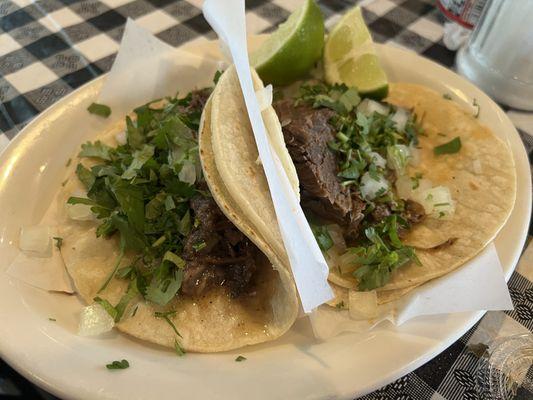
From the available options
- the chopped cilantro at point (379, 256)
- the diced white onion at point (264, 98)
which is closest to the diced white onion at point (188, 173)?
the diced white onion at point (264, 98)

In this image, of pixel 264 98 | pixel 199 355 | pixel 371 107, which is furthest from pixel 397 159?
pixel 199 355

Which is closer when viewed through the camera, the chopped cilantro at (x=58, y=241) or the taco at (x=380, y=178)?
the taco at (x=380, y=178)

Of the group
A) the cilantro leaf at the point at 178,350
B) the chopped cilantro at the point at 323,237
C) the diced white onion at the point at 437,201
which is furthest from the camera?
the diced white onion at the point at 437,201

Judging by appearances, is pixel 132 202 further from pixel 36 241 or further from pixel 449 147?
pixel 449 147

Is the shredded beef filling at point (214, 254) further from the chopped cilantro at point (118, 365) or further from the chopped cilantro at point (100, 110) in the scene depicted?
the chopped cilantro at point (100, 110)

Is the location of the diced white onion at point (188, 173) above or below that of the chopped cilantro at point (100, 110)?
below

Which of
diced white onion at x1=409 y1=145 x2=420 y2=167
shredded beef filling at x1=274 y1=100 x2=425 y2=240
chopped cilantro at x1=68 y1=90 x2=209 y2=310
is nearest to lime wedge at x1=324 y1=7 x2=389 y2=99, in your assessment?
diced white onion at x1=409 y1=145 x2=420 y2=167
